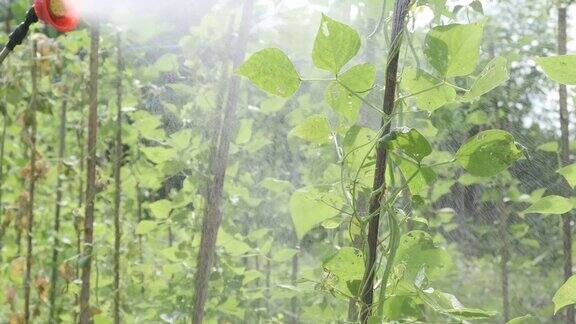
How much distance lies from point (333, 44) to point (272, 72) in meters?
A: 0.05

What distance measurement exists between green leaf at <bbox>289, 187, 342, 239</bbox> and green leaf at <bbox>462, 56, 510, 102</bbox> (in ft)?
0.54

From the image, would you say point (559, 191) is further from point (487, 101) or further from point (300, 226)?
point (300, 226)

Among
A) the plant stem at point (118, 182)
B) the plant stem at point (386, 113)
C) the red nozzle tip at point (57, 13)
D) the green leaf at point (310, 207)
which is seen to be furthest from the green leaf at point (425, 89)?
the plant stem at point (118, 182)

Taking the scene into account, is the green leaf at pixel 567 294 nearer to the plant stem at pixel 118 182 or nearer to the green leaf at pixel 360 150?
the green leaf at pixel 360 150

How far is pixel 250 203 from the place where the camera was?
167 cm

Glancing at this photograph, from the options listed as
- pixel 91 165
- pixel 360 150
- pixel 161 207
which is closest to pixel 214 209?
pixel 161 207

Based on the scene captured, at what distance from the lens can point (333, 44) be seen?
1.94 ft

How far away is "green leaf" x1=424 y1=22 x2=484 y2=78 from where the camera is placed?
21.9 inches

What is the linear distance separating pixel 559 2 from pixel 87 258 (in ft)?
2.91

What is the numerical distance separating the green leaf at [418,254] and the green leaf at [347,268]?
33 mm

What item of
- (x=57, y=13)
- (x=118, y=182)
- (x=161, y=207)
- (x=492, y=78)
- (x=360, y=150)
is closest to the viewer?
(x=492, y=78)

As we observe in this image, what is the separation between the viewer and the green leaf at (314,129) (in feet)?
2.16

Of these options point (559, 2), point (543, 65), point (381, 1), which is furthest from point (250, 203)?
point (543, 65)

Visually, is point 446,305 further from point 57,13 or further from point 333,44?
point 57,13
